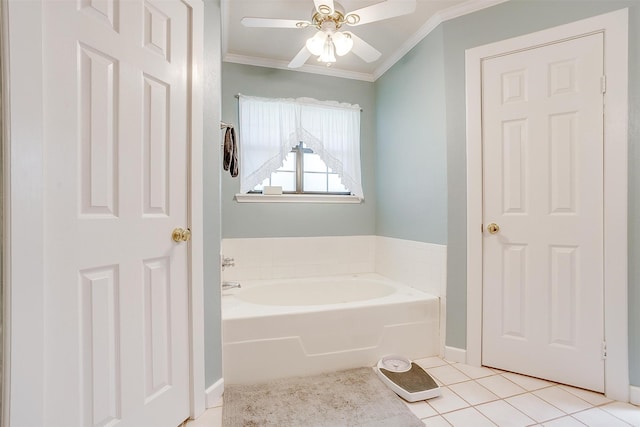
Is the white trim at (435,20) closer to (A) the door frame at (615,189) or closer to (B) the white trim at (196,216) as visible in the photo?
(A) the door frame at (615,189)

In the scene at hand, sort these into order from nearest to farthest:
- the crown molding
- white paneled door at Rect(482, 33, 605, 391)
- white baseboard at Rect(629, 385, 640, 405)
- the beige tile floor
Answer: the beige tile floor < white baseboard at Rect(629, 385, 640, 405) < white paneled door at Rect(482, 33, 605, 391) < the crown molding

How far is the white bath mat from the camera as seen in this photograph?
Result: 4.91 feet

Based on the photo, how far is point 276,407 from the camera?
1601 mm

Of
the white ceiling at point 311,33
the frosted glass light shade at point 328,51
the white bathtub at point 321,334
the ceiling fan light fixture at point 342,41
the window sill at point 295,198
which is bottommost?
the white bathtub at point 321,334

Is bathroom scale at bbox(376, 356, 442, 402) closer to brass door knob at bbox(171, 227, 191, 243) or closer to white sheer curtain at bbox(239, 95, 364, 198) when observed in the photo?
brass door knob at bbox(171, 227, 191, 243)

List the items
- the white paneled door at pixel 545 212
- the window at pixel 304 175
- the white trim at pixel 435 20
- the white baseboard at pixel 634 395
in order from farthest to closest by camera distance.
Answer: the window at pixel 304 175
the white trim at pixel 435 20
the white paneled door at pixel 545 212
the white baseboard at pixel 634 395

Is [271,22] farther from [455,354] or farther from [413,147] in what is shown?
[455,354]

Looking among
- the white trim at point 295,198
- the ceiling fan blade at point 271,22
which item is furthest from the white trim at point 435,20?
the white trim at point 295,198

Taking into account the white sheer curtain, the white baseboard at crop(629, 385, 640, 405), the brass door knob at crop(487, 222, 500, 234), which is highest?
the white sheer curtain

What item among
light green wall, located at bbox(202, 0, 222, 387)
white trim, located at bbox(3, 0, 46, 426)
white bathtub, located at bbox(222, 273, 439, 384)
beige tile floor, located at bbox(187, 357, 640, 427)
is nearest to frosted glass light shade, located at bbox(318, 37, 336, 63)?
light green wall, located at bbox(202, 0, 222, 387)

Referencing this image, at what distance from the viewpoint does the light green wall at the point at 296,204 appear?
2.79m

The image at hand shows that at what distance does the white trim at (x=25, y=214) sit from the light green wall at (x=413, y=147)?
2.15m

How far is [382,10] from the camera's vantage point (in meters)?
1.76

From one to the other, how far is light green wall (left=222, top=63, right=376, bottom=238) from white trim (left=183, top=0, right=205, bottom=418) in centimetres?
127
